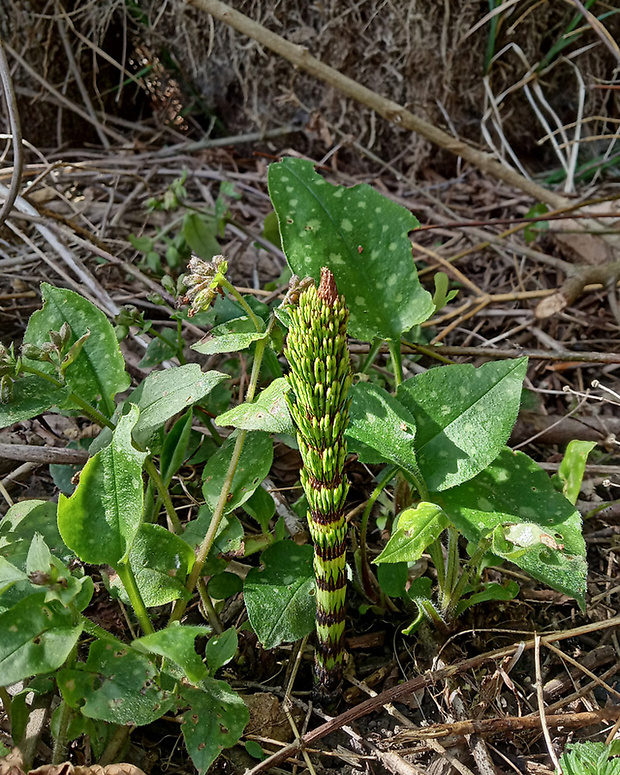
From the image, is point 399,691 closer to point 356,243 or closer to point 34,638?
point 34,638

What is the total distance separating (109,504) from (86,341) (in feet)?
1.33

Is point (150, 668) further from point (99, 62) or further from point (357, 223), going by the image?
point (99, 62)

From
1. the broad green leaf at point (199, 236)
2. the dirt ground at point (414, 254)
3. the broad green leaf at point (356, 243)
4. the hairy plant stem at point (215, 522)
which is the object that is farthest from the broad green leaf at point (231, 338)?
the broad green leaf at point (199, 236)

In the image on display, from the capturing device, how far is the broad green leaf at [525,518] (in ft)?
3.36

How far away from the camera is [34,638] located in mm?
941

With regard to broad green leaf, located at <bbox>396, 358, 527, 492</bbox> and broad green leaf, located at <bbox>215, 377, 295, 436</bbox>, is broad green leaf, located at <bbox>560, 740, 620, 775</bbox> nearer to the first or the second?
broad green leaf, located at <bbox>396, 358, 527, 492</bbox>

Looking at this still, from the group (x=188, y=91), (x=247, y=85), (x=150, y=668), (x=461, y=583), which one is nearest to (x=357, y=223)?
(x=461, y=583)

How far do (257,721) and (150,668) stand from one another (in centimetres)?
31

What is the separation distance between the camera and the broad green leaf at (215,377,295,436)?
3.39 ft

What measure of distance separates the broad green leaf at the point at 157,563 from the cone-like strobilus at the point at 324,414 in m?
0.23

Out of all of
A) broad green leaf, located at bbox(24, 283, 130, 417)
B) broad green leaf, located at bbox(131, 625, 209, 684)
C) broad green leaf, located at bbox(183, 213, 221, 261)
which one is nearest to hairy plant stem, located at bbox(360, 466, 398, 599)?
broad green leaf, located at bbox(131, 625, 209, 684)

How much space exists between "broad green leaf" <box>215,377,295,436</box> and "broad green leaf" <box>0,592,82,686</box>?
14.6 inches

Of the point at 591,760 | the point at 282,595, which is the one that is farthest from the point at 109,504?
the point at 591,760

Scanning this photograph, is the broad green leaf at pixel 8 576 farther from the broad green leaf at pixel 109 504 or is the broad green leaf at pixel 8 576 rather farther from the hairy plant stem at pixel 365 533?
the hairy plant stem at pixel 365 533
